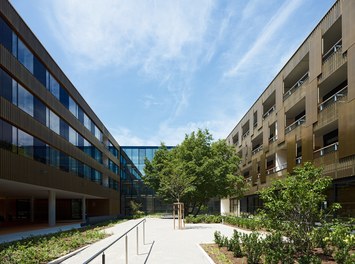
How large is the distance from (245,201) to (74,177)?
29.9 metres

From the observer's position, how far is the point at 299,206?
35.6ft

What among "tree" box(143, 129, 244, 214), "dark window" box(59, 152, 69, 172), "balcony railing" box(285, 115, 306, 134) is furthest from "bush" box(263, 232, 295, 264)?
"tree" box(143, 129, 244, 214)

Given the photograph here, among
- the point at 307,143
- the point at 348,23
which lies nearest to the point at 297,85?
the point at 307,143

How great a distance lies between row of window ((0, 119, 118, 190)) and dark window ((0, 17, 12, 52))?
14.0 ft

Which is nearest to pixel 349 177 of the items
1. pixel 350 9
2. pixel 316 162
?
pixel 316 162

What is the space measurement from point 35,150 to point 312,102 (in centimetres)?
1989

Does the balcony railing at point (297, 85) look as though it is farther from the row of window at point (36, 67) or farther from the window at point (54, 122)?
the window at point (54, 122)

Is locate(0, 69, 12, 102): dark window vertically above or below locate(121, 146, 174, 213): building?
above

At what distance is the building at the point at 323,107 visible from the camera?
66.7ft

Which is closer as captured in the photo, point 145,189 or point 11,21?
point 11,21

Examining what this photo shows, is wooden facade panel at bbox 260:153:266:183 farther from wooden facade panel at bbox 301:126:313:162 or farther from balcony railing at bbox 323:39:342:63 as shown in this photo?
balcony railing at bbox 323:39:342:63

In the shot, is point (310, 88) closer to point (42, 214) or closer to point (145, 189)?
point (42, 214)

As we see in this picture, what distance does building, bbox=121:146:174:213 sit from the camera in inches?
2763

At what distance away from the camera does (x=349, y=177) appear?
20.9 meters
